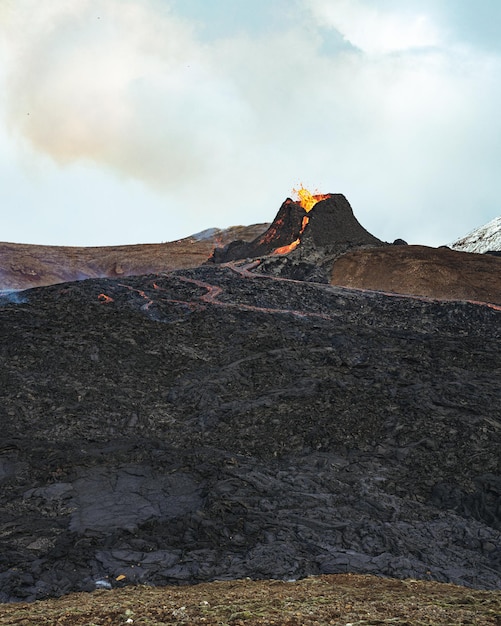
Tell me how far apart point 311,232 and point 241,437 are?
2240 cm

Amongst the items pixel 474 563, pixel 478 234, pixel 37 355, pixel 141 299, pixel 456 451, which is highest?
pixel 478 234

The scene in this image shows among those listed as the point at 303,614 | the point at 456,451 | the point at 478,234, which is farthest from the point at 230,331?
the point at 478,234

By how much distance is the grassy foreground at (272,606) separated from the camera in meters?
5.74

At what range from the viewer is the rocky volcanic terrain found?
10.1 m

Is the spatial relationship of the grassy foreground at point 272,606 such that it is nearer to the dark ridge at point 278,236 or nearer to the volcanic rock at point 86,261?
the dark ridge at point 278,236

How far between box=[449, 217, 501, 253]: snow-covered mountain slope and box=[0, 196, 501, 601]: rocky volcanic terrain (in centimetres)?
4122

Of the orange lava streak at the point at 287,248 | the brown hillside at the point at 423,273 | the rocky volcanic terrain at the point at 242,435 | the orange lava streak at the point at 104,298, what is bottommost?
the rocky volcanic terrain at the point at 242,435

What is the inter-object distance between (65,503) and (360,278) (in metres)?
23.6

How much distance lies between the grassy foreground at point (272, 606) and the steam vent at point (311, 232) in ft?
91.3

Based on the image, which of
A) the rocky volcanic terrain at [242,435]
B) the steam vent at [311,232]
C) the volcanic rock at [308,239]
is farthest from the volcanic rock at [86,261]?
the rocky volcanic terrain at [242,435]

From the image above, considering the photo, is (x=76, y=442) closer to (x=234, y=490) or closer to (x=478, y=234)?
(x=234, y=490)

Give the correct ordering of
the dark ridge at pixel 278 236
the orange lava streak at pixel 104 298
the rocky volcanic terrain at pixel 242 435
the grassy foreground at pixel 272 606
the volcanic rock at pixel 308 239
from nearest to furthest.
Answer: the grassy foreground at pixel 272 606 → the rocky volcanic terrain at pixel 242 435 → the orange lava streak at pixel 104 298 → the volcanic rock at pixel 308 239 → the dark ridge at pixel 278 236

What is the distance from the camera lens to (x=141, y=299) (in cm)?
2536

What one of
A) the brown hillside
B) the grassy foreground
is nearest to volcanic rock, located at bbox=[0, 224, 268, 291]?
the brown hillside
